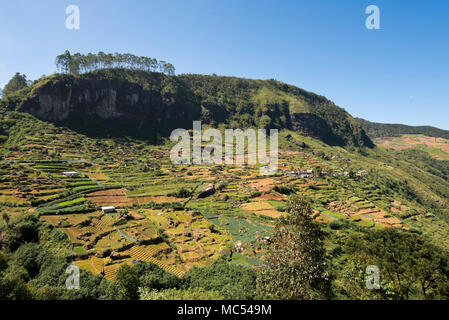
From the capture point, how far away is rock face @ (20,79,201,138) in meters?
138

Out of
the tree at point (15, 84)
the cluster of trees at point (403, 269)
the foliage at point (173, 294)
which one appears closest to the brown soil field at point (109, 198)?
the foliage at point (173, 294)

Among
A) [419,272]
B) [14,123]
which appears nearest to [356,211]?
[419,272]

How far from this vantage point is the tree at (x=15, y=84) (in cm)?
15112

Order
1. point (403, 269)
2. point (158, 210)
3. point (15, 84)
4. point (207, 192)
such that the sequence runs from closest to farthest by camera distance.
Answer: point (403, 269), point (158, 210), point (207, 192), point (15, 84)

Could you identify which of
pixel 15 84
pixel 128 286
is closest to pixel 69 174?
pixel 128 286

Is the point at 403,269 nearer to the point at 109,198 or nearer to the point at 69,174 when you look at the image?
the point at 109,198

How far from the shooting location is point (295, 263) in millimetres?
17359

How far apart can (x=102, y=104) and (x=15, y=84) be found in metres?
54.7

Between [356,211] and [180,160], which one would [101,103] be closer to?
[180,160]

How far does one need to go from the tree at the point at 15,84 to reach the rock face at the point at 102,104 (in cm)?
3361

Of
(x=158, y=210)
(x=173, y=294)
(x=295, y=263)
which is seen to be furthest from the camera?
(x=158, y=210)

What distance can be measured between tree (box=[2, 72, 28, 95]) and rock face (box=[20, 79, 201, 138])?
33610 mm

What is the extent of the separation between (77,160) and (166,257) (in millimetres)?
80851

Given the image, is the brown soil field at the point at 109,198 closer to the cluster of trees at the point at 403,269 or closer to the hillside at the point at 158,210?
the hillside at the point at 158,210
